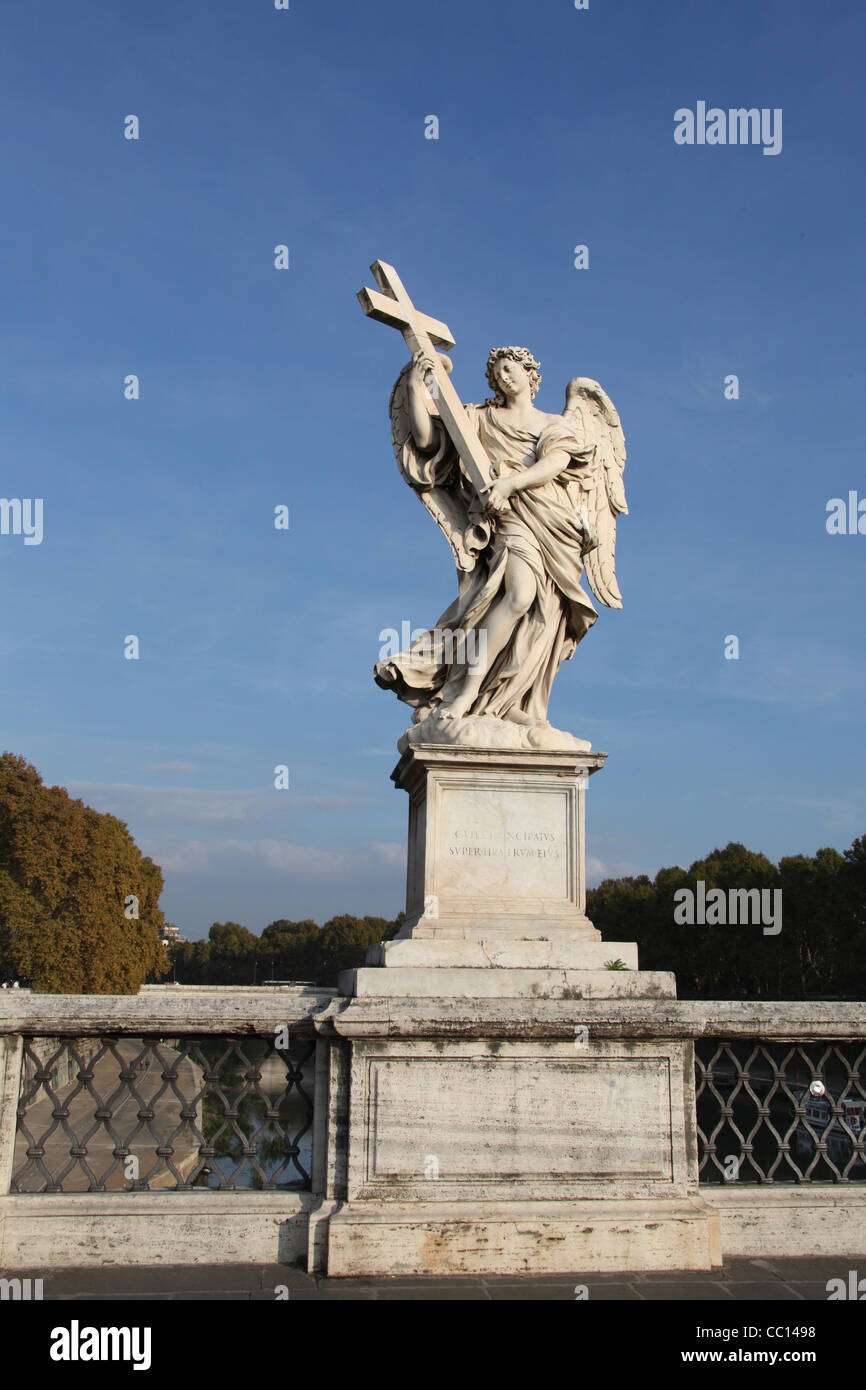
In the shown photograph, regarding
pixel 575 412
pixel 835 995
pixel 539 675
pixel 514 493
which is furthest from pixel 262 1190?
pixel 835 995

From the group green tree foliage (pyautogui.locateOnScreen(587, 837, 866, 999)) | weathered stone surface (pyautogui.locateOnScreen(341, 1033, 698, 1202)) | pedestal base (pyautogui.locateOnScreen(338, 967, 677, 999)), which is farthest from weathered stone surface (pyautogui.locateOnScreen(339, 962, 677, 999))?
green tree foliage (pyautogui.locateOnScreen(587, 837, 866, 999))

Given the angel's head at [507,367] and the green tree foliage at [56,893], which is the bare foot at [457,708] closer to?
the angel's head at [507,367]

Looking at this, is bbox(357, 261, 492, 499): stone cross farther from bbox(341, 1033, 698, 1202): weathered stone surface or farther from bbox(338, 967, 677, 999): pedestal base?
bbox(341, 1033, 698, 1202): weathered stone surface

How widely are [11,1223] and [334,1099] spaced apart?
184cm

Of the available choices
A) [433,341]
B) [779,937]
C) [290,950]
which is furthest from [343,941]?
[433,341]

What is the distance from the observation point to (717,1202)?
6.21 m

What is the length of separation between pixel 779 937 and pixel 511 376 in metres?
38.2

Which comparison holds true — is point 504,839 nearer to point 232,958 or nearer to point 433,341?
point 433,341

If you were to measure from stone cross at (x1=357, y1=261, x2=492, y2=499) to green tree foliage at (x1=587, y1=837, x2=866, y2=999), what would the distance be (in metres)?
30.9

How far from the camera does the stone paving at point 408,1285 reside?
5.32 m

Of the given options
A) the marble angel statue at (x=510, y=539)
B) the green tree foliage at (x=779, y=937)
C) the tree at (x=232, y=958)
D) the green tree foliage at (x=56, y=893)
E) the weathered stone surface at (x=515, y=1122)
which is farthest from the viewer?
the tree at (x=232, y=958)

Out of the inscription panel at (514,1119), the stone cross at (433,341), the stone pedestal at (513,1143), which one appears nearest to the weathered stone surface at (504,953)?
the stone pedestal at (513,1143)

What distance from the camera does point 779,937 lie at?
4153cm

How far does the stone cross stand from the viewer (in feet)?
24.1
